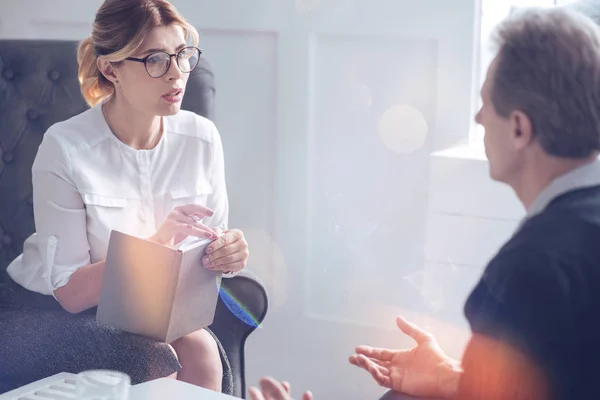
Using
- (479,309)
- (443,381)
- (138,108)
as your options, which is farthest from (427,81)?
Result: (479,309)

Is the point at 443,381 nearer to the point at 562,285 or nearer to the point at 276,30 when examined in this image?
the point at 562,285

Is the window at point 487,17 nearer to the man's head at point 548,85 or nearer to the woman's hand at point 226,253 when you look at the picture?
the woman's hand at point 226,253

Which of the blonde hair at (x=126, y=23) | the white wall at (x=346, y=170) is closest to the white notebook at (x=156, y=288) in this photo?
the blonde hair at (x=126, y=23)

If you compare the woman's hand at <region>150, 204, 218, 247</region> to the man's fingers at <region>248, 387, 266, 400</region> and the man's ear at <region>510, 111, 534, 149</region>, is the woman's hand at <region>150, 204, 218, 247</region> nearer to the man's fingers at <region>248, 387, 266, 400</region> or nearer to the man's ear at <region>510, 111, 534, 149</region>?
the man's fingers at <region>248, 387, 266, 400</region>

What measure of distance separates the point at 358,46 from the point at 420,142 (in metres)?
0.34

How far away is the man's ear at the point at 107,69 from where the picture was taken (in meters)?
1.92

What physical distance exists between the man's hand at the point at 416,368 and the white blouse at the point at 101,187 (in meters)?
0.65

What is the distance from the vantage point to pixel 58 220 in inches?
72.5

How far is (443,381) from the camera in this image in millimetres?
1437

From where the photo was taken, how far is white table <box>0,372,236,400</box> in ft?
4.76

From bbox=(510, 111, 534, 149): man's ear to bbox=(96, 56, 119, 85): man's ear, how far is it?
3.35 ft

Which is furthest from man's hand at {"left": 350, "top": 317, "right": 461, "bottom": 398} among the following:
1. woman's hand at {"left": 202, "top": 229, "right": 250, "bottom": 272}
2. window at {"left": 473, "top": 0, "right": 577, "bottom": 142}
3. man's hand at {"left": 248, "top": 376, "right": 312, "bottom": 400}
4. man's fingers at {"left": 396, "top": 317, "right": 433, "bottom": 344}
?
window at {"left": 473, "top": 0, "right": 577, "bottom": 142}

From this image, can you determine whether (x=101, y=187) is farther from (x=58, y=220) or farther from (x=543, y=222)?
(x=543, y=222)

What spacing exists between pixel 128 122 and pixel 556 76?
3.60 feet
